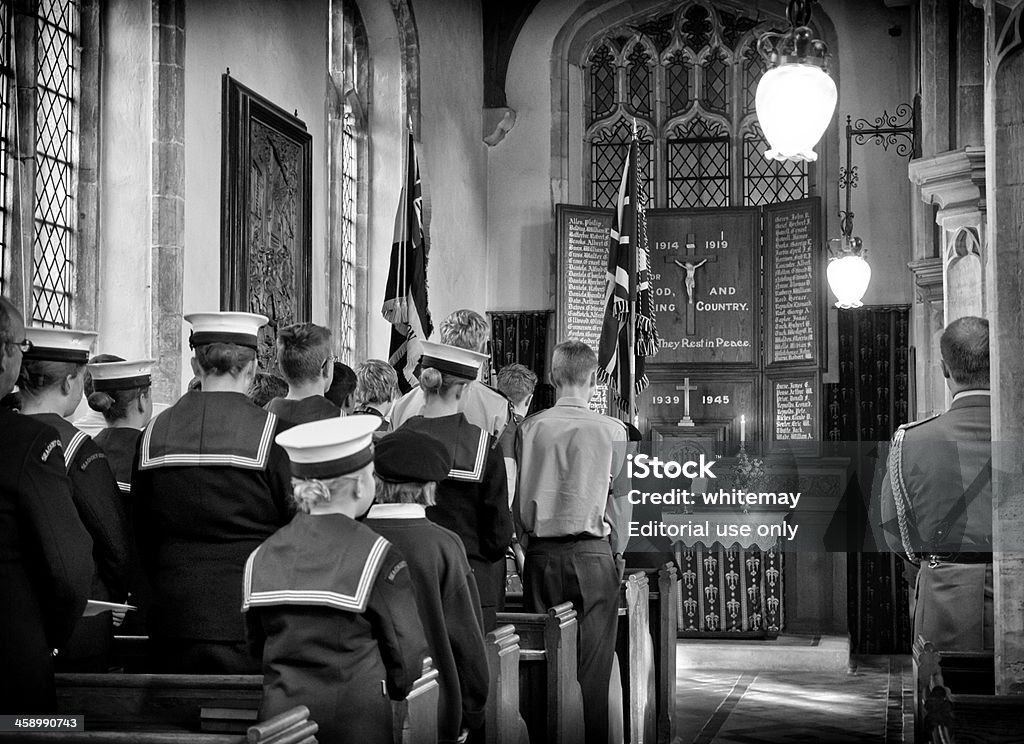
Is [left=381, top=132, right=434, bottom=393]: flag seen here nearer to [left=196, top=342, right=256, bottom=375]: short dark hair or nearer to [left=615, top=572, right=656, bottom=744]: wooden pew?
[left=615, top=572, right=656, bottom=744]: wooden pew

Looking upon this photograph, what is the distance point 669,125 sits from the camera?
39.5 ft

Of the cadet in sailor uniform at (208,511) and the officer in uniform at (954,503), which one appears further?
the officer in uniform at (954,503)

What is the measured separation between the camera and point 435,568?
315cm

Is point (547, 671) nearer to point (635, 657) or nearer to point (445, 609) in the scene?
point (445, 609)

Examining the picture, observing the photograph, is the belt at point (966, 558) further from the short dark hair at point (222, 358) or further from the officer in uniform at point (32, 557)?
the officer in uniform at point (32, 557)

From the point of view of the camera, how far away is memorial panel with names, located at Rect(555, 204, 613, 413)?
11.6m

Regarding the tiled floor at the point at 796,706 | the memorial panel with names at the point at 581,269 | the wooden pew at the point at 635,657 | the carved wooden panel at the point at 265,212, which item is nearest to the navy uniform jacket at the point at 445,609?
the wooden pew at the point at 635,657

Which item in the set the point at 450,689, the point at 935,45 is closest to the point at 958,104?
the point at 935,45

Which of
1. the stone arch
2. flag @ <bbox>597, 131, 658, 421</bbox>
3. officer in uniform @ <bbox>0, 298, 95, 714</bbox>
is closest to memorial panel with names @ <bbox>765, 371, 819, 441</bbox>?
the stone arch

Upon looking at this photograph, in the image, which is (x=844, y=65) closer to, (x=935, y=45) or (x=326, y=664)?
(x=935, y=45)

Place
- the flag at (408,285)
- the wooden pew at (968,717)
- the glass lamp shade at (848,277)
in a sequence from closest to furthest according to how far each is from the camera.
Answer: the wooden pew at (968,717) < the flag at (408,285) < the glass lamp shade at (848,277)

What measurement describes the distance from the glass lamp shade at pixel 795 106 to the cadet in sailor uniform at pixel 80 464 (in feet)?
6.64

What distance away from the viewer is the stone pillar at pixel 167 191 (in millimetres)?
6590

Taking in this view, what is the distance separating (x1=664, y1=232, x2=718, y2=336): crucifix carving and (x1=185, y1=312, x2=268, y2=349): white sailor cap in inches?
325
